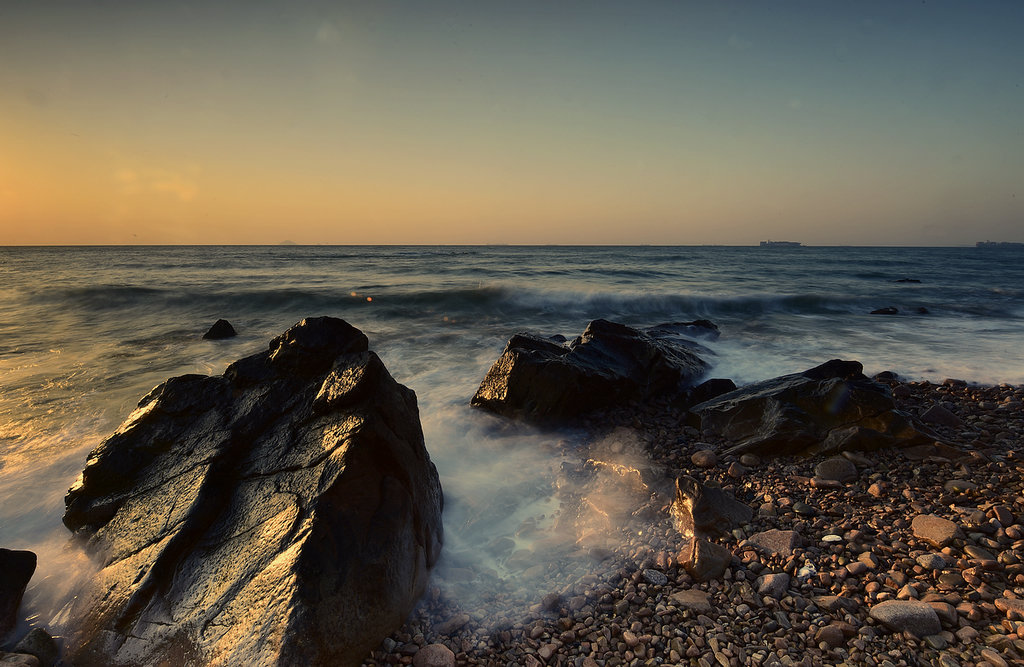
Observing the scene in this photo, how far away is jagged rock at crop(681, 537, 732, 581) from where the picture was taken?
3129 millimetres

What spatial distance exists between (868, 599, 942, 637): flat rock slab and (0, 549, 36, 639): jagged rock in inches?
207

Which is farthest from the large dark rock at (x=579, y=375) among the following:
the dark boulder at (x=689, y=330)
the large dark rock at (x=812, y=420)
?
the dark boulder at (x=689, y=330)

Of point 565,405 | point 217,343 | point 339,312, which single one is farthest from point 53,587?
point 339,312

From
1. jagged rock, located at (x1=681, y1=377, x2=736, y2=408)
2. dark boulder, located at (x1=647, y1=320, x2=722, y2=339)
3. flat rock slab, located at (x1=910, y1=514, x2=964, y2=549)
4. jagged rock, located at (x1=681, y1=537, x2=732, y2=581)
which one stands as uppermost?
dark boulder, located at (x1=647, y1=320, x2=722, y2=339)

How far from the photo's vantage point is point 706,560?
3.17 meters

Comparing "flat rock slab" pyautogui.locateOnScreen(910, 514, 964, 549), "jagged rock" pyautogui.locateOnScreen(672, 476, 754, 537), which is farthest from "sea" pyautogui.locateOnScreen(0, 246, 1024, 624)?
"flat rock slab" pyautogui.locateOnScreen(910, 514, 964, 549)

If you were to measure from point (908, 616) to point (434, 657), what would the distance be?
8.64 feet

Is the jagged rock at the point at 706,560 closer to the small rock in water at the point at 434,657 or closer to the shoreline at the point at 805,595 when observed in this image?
the shoreline at the point at 805,595

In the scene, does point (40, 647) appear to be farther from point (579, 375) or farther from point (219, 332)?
point (219, 332)

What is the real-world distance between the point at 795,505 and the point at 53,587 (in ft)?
18.3

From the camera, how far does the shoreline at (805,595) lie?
254 centimetres

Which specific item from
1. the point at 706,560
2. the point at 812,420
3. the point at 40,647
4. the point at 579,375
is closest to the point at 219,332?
the point at 579,375

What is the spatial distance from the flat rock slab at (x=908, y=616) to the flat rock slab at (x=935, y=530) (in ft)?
2.59

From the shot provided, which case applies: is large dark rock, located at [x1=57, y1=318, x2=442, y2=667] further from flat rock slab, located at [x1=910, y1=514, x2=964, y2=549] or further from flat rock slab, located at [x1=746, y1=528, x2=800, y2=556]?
flat rock slab, located at [x1=910, y1=514, x2=964, y2=549]
